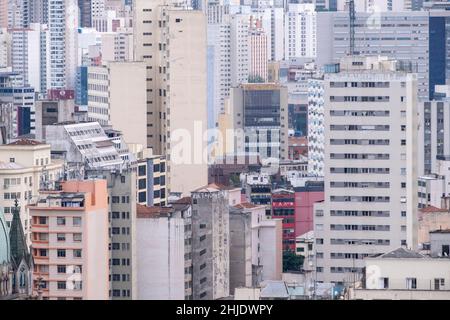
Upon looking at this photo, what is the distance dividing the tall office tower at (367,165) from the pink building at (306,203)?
1.98 metres

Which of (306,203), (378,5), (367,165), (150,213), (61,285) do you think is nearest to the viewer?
(61,285)

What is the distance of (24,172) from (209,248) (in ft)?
5.34

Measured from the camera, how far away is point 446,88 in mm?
28734

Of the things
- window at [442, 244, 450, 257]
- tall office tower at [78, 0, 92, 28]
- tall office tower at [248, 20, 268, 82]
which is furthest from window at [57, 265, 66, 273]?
tall office tower at [78, 0, 92, 28]

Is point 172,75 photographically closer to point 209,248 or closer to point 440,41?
point 209,248

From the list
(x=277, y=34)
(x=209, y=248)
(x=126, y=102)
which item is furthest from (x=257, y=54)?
(x=209, y=248)

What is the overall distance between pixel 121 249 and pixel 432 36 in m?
25.0

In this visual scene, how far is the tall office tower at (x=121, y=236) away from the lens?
32.6 ft

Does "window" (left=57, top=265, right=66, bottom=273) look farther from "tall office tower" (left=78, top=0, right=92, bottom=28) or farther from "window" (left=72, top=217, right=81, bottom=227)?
"tall office tower" (left=78, top=0, right=92, bottom=28)

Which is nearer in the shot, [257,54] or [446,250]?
[446,250]

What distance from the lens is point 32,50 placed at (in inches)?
1417

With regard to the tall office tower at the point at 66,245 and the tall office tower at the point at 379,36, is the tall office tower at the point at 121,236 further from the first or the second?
the tall office tower at the point at 379,36
